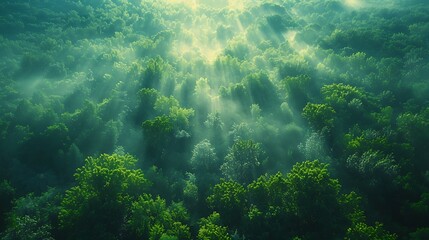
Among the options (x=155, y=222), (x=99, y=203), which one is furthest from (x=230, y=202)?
(x=99, y=203)

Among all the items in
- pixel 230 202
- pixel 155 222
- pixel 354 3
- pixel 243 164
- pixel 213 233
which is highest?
pixel 354 3

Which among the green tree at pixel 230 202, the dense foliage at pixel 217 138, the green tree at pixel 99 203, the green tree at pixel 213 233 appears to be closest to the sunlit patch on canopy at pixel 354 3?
the dense foliage at pixel 217 138

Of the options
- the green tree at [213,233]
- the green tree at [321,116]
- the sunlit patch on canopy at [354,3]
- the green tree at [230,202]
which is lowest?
the green tree at [213,233]

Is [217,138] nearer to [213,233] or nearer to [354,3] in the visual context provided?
[213,233]

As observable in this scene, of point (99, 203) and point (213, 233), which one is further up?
point (99, 203)

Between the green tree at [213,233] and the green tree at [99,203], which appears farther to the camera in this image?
the green tree at [99,203]

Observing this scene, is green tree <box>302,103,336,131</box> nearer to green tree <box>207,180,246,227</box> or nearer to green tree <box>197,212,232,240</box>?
green tree <box>207,180,246,227</box>

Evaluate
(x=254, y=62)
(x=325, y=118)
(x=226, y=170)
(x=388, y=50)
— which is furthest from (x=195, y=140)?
(x=388, y=50)

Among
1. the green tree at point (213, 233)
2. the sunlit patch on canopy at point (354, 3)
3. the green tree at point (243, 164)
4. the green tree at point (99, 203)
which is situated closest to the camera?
the green tree at point (213, 233)

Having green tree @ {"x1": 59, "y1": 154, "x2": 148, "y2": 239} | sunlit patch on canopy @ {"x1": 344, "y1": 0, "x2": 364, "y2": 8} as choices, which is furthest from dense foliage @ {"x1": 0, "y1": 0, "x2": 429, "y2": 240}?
sunlit patch on canopy @ {"x1": 344, "y1": 0, "x2": 364, "y2": 8}

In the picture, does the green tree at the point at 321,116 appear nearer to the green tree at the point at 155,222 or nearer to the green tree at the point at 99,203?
the green tree at the point at 155,222
